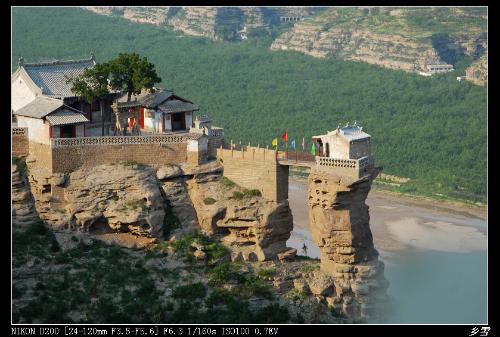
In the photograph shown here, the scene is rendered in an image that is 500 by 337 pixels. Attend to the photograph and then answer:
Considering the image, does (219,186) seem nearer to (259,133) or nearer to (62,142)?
(62,142)

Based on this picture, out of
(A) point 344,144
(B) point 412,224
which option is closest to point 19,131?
(A) point 344,144

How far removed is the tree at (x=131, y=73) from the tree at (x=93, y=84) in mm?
330

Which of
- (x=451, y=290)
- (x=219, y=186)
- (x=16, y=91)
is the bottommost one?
(x=451, y=290)

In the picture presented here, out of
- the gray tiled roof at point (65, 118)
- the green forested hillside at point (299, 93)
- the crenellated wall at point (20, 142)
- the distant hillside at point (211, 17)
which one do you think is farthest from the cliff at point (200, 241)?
the distant hillside at point (211, 17)

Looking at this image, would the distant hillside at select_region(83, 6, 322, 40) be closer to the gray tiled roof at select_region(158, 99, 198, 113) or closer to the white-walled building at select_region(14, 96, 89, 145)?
the gray tiled roof at select_region(158, 99, 198, 113)

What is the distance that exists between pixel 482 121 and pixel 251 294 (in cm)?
5134

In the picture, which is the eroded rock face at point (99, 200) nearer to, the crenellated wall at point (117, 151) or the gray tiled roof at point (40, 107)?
the crenellated wall at point (117, 151)

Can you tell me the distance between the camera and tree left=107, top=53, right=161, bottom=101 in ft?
205

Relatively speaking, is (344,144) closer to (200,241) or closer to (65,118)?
(200,241)

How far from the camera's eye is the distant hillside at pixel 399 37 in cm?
12650

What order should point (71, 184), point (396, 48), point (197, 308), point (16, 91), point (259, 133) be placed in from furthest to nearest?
point (396, 48) < point (259, 133) < point (16, 91) < point (71, 184) < point (197, 308)

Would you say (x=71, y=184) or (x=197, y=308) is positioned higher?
(x=71, y=184)

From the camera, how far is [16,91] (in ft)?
211

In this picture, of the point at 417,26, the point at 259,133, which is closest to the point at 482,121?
the point at 259,133
